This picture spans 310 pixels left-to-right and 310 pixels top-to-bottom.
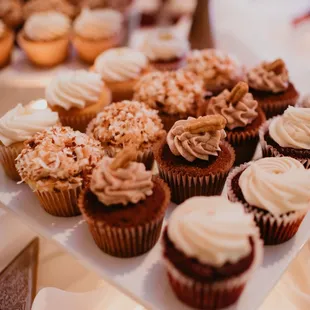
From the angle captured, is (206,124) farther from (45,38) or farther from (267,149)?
(45,38)

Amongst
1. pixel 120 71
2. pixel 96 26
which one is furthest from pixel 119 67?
pixel 96 26

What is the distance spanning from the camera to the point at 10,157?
2273mm

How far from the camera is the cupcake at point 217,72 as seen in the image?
113 inches

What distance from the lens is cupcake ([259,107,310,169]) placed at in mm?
2162

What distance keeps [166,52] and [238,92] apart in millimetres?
1062

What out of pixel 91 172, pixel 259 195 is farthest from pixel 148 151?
pixel 259 195

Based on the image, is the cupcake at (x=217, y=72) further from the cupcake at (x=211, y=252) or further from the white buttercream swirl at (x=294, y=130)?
the cupcake at (x=211, y=252)

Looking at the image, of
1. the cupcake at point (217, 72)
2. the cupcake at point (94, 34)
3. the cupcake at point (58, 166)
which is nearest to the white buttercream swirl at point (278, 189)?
the cupcake at point (58, 166)

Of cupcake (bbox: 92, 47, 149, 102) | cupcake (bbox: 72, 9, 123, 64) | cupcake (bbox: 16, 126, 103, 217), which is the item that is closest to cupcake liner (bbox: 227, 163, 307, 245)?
cupcake (bbox: 16, 126, 103, 217)

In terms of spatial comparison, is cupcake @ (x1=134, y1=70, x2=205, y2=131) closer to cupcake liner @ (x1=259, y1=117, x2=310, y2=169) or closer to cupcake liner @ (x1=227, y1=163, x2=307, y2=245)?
cupcake liner @ (x1=259, y1=117, x2=310, y2=169)

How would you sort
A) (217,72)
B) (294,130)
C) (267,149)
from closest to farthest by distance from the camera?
1. (294,130)
2. (267,149)
3. (217,72)

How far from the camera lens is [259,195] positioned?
1830mm

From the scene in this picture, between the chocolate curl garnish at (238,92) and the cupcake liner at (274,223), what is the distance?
588 mm

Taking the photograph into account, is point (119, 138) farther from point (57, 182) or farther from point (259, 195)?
point (259, 195)
